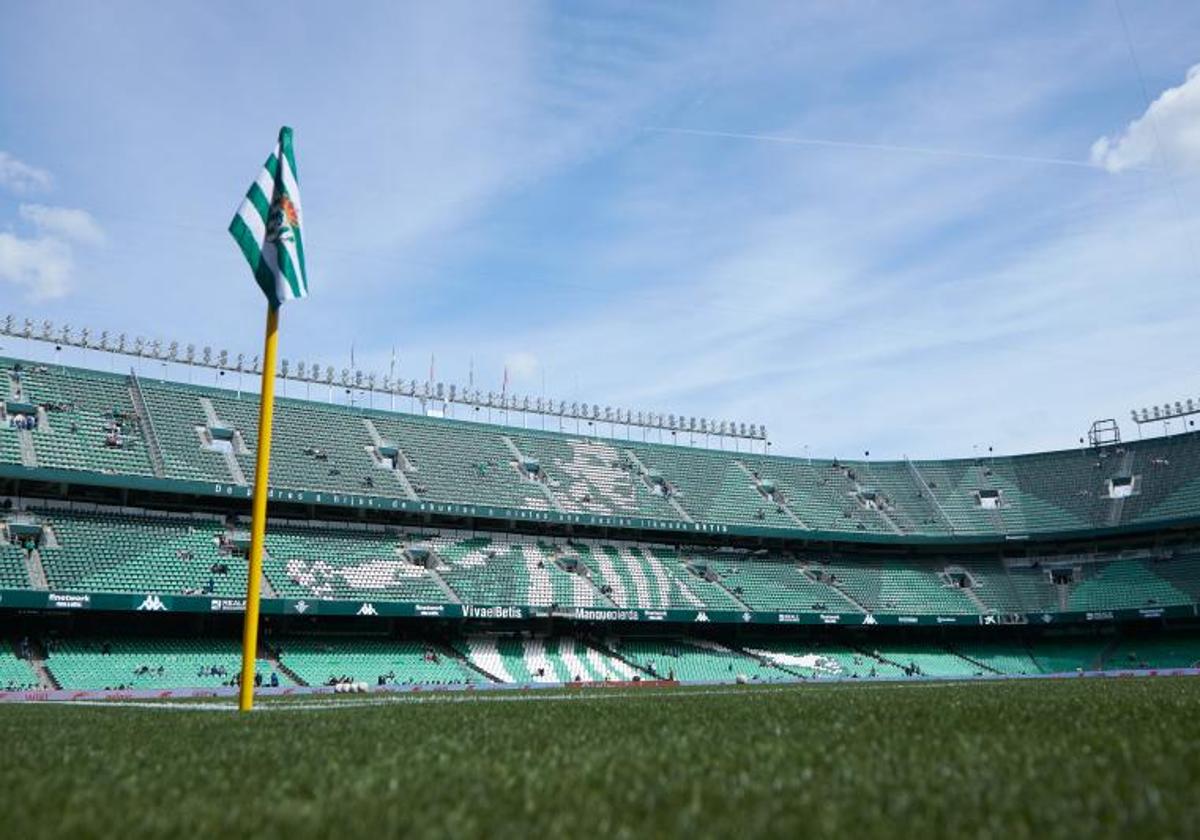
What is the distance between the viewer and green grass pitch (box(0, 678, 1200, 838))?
4965 mm

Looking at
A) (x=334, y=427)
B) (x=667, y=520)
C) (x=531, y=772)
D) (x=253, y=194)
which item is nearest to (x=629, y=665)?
(x=667, y=520)

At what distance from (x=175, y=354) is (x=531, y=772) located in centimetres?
6125

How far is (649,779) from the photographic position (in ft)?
21.1

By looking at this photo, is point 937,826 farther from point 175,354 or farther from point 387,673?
point 175,354

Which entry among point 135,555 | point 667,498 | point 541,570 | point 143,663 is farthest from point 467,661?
point 667,498

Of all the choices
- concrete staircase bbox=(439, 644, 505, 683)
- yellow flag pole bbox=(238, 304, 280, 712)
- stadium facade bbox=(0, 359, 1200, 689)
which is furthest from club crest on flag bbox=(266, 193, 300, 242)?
concrete staircase bbox=(439, 644, 505, 683)

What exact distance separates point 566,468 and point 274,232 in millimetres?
51722

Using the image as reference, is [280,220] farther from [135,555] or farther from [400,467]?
[400,467]

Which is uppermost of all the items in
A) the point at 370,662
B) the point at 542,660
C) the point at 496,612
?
the point at 496,612

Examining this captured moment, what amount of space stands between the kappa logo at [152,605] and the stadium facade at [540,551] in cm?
8

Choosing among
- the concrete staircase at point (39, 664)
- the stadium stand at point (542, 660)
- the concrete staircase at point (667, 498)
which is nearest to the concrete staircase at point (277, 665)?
the concrete staircase at point (39, 664)

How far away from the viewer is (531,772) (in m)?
7.01

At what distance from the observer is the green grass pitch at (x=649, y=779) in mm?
4965

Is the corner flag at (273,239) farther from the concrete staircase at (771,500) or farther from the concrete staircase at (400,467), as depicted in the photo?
the concrete staircase at (771,500)
